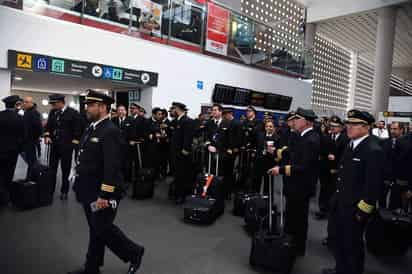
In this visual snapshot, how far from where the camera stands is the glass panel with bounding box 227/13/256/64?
1013 cm

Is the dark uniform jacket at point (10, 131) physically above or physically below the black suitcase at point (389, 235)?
above

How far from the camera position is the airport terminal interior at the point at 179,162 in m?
2.39

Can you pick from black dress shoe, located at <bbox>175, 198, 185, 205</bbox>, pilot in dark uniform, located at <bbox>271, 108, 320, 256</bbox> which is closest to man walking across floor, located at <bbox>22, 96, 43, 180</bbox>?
black dress shoe, located at <bbox>175, 198, 185, 205</bbox>

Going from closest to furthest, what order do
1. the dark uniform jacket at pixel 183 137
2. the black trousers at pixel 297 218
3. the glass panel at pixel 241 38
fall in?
the black trousers at pixel 297 218 < the dark uniform jacket at pixel 183 137 < the glass panel at pixel 241 38

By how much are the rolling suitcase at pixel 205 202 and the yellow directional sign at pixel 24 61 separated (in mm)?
4353

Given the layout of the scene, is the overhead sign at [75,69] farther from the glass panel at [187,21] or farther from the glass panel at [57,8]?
the glass panel at [187,21]

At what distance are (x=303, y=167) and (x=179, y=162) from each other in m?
2.52

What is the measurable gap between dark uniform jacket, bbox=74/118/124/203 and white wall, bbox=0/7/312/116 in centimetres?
472

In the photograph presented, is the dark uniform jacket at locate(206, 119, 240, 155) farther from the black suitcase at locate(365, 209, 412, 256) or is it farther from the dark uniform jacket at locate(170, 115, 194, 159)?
the black suitcase at locate(365, 209, 412, 256)

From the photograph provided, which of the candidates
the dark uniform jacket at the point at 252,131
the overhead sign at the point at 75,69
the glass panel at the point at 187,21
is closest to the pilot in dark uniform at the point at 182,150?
the dark uniform jacket at the point at 252,131

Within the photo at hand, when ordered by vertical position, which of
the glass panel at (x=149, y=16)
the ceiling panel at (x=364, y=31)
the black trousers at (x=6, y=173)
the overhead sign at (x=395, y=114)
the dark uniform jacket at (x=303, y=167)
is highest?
the ceiling panel at (x=364, y=31)

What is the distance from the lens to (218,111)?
17.2ft

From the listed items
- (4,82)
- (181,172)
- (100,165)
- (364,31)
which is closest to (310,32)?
(364,31)

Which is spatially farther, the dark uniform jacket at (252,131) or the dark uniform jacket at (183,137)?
the dark uniform jacket at (252,131)
